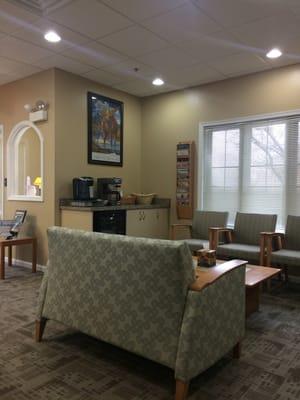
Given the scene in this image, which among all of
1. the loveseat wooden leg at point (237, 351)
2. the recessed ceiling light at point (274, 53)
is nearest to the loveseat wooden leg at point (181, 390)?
the loveseat wooden leg at point (237, 351)

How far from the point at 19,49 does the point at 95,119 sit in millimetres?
1369

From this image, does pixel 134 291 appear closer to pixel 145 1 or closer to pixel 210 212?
pixel 145 1

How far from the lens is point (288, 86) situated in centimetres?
421

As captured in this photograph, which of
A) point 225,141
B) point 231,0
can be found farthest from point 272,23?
point 225,141

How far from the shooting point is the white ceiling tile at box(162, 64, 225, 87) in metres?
4.39

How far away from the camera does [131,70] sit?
4.44 metres

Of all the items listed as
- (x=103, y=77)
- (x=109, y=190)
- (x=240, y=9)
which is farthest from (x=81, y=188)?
(x=240, y=9)

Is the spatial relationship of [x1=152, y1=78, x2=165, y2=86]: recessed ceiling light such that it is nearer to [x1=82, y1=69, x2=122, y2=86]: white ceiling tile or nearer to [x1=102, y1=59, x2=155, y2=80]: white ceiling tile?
[x1=102, y1=59, x2=155, y2=80]: white ceiling tile

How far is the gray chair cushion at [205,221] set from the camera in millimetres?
4672

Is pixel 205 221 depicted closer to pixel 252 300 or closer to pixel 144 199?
pixel 144 199

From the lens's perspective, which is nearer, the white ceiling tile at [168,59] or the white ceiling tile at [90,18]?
the white ceiling tile at [90,18]

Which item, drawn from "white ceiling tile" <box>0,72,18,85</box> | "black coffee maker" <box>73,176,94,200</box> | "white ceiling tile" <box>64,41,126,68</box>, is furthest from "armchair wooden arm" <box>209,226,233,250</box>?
"white ceiling tile" <box>0,72,18,85</box>

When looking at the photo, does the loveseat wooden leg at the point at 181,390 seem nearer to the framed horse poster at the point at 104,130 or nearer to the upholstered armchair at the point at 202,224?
the upholstered armchair at the point at 202,224

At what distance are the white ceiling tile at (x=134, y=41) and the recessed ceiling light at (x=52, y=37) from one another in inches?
17.9
